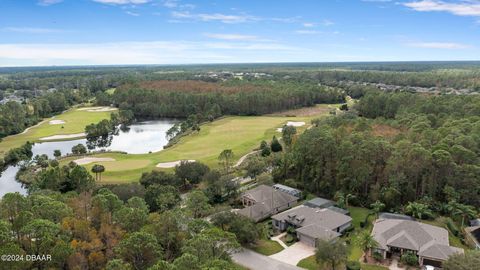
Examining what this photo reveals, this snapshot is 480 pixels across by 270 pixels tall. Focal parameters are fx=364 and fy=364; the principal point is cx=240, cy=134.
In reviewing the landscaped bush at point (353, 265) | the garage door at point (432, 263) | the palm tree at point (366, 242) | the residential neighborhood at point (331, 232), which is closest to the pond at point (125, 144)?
the residential neighborhood at point (331, 232)

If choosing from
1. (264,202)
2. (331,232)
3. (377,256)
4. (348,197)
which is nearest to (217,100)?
(264,202)

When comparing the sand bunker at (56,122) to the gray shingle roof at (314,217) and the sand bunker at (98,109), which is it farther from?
the gray shingle roof at (314,217)

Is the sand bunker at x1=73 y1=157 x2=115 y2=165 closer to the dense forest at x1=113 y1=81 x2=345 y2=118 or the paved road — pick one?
the paved road

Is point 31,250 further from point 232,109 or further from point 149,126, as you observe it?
point 232,109

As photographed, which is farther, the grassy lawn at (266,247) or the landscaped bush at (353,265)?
the grassy lawn at (266,247)

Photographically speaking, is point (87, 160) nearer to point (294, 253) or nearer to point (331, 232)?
point (294, 253)

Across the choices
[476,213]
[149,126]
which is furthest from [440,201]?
[149,126]

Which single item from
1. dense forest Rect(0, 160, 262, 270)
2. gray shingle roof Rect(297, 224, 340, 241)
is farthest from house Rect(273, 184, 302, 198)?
dense forest Rect(0, 160, 262, 270)
